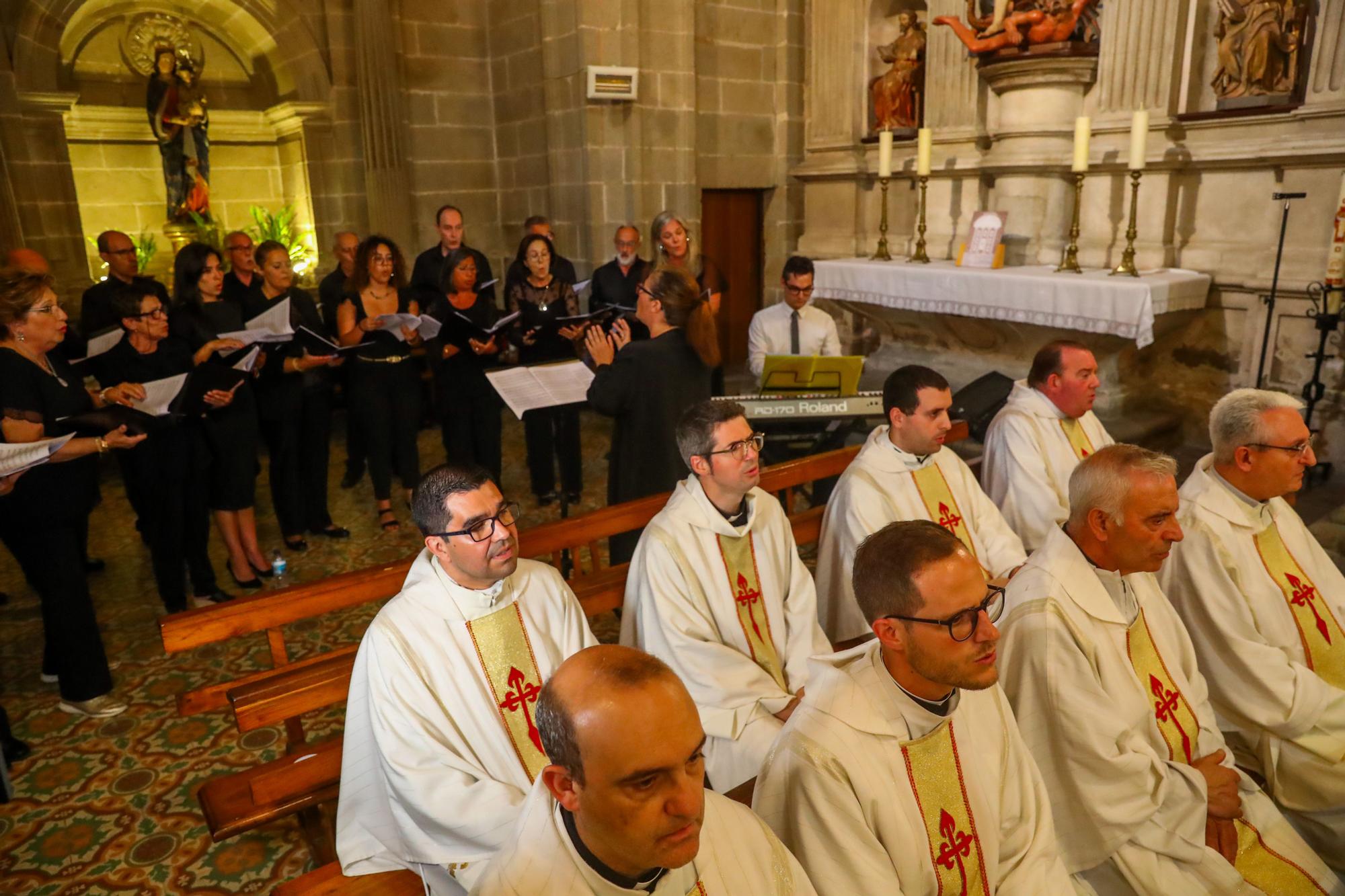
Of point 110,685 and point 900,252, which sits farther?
point 900,252

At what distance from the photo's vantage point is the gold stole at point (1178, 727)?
2381mm

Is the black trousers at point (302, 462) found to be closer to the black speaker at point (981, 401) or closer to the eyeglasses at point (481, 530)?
A: the eyeglasses at point (481, 530)

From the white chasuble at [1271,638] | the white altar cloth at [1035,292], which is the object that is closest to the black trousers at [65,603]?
the white chasuble at [1271,638]

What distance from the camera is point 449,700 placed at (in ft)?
7.81

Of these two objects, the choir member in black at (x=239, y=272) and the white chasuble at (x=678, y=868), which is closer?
the white chasuble at (x=678, y=868)

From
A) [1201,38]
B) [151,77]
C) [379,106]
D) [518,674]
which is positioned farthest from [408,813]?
[151,77]

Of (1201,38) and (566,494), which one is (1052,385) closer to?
(566,494)

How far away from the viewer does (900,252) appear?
334 inches

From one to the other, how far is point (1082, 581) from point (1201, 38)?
5667 mm

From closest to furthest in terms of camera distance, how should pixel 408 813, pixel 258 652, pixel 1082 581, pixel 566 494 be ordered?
1. pixel 408 813
2. pixel 1082 581
3. pixel 258 652
4. pixel 566 494

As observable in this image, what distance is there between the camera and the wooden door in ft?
31.3

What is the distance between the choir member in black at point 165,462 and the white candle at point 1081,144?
5404mm

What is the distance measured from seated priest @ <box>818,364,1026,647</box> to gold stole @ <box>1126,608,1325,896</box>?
0.77m

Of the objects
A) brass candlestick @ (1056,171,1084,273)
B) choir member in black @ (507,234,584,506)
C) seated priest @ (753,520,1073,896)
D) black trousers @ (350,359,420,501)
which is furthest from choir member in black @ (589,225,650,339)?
seated priest @ (753,520,1073,896)
